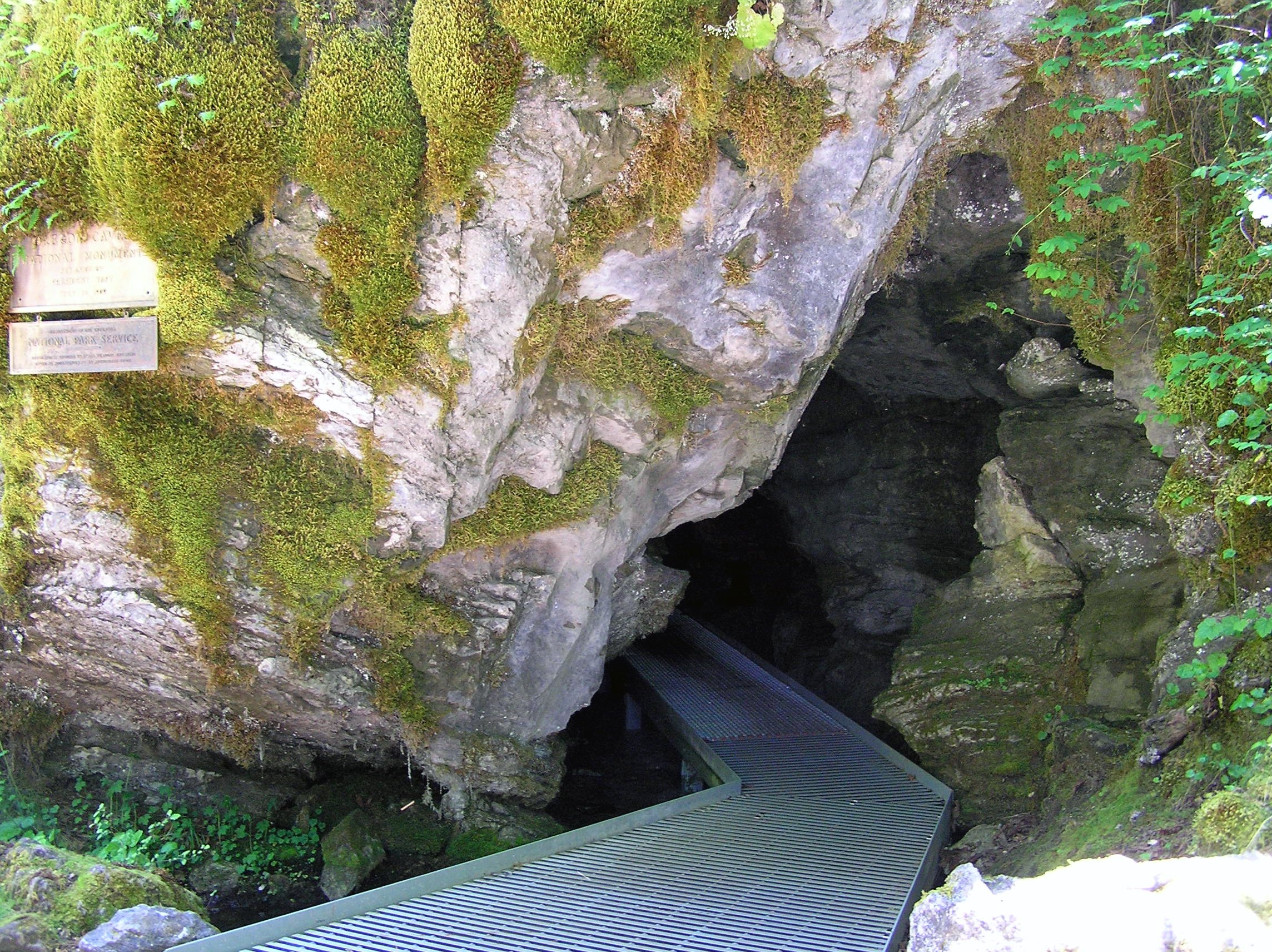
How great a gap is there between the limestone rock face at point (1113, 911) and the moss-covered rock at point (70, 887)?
3573 mm

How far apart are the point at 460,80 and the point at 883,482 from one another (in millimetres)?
7310

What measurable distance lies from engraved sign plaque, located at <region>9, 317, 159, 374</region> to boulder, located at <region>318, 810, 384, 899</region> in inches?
140

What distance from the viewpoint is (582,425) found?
20.0 feet

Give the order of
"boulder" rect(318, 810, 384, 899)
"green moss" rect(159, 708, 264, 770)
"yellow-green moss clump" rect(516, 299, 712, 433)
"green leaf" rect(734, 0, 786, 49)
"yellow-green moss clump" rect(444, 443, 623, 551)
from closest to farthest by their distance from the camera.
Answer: "green leaf" rect(734, 0, 786, 49) → "yellow-green moss clump" rect(516, 299, 712, 433) → "yellow-green moss clump" rect(444, 443, 623, 551) → "boulder" rect(318, 810, 384, 899) → "green moss" rect(159, 708, 264, 770)

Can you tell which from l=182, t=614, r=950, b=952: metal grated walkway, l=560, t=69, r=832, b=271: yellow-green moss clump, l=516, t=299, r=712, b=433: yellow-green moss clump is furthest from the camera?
l=516, t=299, r=712, b=433: yellow-green moss clump

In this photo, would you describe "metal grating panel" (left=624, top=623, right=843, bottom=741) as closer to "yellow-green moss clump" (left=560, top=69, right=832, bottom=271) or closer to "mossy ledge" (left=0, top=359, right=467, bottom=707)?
"mossy ledge" (left=0, top=359, right=467, bottom=707)

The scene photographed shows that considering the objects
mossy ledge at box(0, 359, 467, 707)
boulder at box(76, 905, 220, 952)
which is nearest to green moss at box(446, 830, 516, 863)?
mossy ledge at box(0, 359, 467, 707)

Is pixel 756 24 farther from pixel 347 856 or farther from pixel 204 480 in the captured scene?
pixel 347 856

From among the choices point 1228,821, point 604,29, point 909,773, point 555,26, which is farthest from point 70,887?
point 909,773

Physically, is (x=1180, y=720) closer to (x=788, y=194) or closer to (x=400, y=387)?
(x=788, y=194)

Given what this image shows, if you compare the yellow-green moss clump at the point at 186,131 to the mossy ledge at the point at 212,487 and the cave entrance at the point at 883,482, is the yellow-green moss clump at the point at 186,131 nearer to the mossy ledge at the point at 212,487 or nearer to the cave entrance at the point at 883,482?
the mossy ledge at the point at 212,487

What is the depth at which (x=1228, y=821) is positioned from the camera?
3.78 metres

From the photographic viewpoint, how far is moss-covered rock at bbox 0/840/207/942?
4031 millimetres

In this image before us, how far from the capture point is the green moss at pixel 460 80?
4.72 meters
